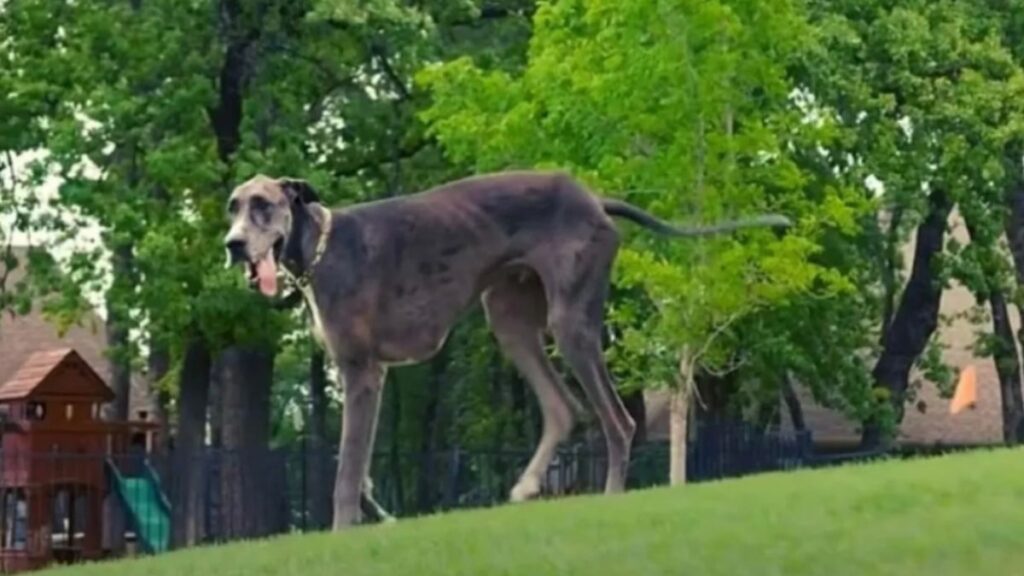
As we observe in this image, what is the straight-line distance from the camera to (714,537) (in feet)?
38.2

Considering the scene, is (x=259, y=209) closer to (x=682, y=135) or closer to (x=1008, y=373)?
(x=682, y=135)

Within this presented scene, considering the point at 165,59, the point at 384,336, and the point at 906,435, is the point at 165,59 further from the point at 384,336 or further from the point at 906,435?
the point at 906,435

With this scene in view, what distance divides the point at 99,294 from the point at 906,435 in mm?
25835

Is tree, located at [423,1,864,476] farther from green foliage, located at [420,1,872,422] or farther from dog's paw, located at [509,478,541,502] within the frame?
dog's paw, located at [509,478,541,502]

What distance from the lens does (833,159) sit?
3262cm

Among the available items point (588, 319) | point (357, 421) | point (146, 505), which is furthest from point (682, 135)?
point (357, 421)

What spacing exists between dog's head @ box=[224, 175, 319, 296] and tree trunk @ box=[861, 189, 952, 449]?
988 inches

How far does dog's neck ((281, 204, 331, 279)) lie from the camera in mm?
13797

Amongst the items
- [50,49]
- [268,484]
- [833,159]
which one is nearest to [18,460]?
[268,484]

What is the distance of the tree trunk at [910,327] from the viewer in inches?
1511

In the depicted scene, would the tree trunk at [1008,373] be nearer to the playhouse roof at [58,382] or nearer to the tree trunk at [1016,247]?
the tree trunk at [1016,247]

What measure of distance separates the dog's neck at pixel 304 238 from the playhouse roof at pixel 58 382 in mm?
15146

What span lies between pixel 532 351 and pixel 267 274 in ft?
6.64

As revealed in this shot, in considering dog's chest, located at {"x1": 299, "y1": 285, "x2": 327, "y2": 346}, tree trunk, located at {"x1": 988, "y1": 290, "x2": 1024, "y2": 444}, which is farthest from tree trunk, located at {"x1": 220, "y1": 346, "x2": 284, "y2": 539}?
tree trunk, located at {"x1": 988, "y1": 290, "x2": 1024, "y2": 444}
